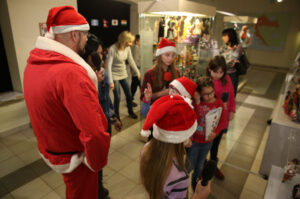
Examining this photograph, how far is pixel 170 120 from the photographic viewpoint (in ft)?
3.59

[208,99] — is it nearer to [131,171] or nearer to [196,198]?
[196,198]

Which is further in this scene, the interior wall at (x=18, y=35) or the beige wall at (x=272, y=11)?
the beige wall at (x=272, y=11)

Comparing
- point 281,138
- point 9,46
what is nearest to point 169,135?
point 281,138

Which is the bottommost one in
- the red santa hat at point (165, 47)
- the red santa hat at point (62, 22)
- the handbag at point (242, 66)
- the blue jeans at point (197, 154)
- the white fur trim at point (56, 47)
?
the blue jeans at point (197, 154)

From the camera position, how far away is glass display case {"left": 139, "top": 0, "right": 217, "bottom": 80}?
8.21 feet

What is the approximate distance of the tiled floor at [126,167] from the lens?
2.28m

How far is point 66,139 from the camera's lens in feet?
3.96

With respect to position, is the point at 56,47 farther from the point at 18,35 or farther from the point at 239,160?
the point at 18,35

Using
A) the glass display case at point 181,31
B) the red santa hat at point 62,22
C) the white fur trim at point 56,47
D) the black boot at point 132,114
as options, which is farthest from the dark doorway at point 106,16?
the white fur trim at point 56,47

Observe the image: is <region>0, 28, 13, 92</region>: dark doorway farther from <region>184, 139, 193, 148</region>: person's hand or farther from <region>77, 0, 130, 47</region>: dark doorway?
<region>184, 139, 193, 148</region>: person's hand

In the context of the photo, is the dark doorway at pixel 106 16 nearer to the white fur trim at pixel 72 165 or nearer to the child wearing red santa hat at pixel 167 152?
the white fur trim at pixel 72 165

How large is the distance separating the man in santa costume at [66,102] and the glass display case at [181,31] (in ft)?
4.94

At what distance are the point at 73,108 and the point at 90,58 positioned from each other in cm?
Answer: 78

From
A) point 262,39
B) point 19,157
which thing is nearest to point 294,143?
point 19,157
